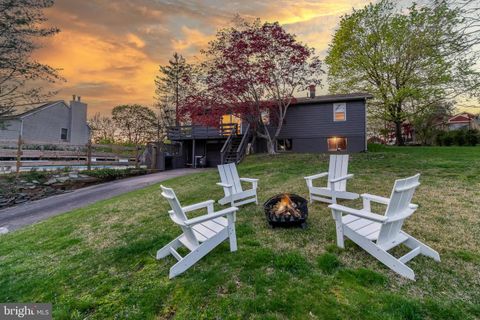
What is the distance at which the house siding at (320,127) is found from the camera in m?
15.5

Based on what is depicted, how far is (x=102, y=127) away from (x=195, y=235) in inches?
1351

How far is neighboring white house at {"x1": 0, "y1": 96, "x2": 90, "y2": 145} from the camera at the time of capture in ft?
59.7

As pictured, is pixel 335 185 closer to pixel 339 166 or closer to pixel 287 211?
pixel 339 166

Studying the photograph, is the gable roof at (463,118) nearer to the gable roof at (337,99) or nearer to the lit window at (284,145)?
the gable roof at (337,99)

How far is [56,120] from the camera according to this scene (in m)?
21.3

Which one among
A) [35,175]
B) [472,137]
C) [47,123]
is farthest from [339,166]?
[47,123]

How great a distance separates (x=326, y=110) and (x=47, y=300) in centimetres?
1649

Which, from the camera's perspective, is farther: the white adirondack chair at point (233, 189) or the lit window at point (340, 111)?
the lit window at point (340, 111)

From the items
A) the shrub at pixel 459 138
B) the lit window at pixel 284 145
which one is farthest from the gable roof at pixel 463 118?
the lit window at pixel 284 145

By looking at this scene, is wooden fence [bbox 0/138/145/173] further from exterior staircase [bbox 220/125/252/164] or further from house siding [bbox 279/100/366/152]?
house siding [bbox 279/100/366/152]

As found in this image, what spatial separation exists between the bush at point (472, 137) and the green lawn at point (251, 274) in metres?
20.6

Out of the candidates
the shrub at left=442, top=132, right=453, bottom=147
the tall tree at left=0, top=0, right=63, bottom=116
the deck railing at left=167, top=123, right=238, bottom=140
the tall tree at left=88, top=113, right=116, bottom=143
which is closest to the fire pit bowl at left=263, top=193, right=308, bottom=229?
the tall tree at left=0, top=0, right=63, bottom=116

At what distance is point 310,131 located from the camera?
1656 centimetres

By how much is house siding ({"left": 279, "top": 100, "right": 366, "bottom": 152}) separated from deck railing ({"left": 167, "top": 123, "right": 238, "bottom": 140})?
13.4 ft
